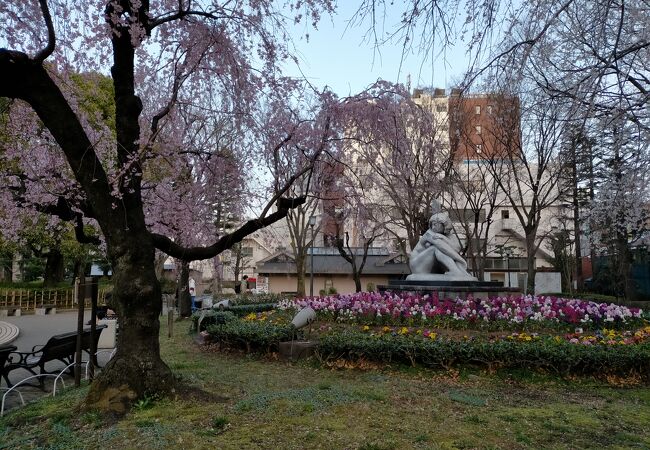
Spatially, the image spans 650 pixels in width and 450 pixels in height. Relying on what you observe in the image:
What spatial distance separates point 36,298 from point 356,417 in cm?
2877

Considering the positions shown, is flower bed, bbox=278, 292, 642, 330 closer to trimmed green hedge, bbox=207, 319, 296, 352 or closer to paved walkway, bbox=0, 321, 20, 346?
trimmed green hedge, bbox=207, 319, 296, 352

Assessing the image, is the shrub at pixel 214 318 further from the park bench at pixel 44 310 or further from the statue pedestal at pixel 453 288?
the park bench at pixel 44 310

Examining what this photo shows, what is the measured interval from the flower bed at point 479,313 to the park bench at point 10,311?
21.0 metres

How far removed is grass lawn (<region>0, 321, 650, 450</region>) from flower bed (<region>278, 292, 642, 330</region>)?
2698 mm

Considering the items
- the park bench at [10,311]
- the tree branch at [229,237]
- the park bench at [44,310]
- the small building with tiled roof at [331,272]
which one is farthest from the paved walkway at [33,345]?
the small building with tiled roof at [331,272]

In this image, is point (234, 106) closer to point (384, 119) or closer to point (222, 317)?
point (384, 119)

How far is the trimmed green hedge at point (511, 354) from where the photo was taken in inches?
293

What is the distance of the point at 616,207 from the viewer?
12734 mm

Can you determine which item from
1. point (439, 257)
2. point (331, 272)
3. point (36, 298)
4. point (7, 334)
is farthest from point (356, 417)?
point (331, 272)

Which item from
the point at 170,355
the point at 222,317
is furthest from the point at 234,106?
the point at 222,317

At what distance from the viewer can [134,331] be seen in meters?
5.41

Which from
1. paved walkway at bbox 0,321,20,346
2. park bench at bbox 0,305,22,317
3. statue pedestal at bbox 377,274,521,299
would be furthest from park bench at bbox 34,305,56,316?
statue pedestal at bbox 377,274,521,299

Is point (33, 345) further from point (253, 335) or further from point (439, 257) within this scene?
point (439, 257)

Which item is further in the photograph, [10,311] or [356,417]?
[10,311]
